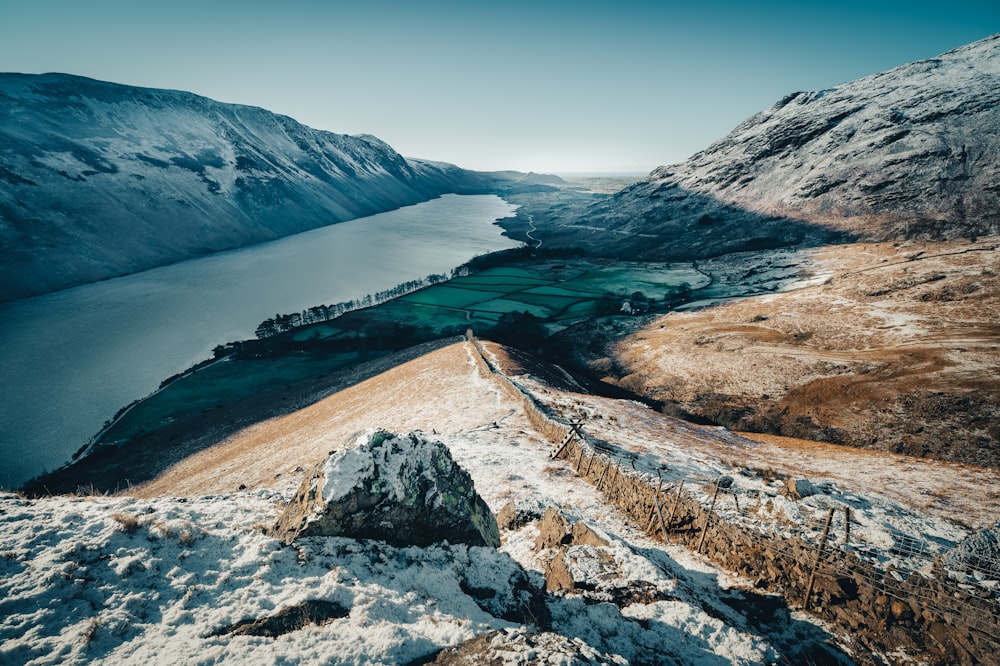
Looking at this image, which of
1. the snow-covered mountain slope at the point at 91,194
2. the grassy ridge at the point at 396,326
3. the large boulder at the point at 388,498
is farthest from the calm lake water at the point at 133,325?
the large boulder at the point at 388,498

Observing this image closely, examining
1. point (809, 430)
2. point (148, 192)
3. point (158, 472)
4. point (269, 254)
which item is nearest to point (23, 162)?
point (148, 192)

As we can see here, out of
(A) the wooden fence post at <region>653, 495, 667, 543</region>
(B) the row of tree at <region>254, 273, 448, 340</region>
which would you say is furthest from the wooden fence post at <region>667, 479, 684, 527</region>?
(B) the row of tree at <region>254, 273, 448, 340</region>

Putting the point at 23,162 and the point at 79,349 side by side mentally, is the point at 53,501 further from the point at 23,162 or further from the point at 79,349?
the point at 23,162

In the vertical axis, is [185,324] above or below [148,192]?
below

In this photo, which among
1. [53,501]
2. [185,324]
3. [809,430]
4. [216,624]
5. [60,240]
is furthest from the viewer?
[60,240]

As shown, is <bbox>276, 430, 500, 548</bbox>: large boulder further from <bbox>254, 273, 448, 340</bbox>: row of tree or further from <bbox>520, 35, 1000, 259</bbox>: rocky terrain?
<bbox>520, 35, 1000, 259</bbox>: rocky terrain

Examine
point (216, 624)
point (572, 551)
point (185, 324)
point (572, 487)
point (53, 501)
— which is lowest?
point (572, 487)

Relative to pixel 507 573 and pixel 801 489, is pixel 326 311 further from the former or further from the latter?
pixel 801 489

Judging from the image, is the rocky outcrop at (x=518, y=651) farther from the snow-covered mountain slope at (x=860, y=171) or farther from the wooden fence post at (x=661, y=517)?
the snow-covered mountain slope at (x=860, y=171)
